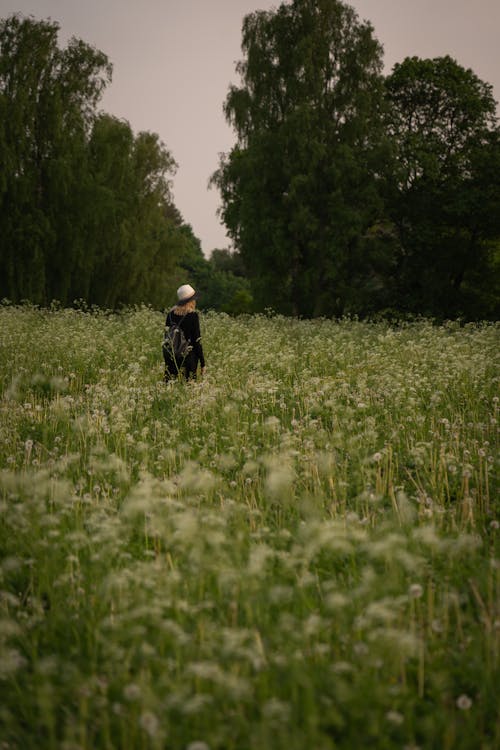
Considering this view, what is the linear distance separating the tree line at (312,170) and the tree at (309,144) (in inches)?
2.9

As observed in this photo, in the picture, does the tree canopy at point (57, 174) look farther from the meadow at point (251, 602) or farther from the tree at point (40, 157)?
the meadow at point (251, 602)

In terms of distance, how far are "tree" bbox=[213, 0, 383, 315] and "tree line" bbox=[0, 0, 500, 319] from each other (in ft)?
0.24

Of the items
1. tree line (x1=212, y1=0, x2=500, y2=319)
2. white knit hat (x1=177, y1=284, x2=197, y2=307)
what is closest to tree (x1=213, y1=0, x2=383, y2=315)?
tree line (x1=212, y1=0, x2=500, y2=319)

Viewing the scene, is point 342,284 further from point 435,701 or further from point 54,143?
point 435,701

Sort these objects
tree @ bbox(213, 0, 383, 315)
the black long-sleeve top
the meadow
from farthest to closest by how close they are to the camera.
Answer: tree @ bbox(213, 0, 383, 315)
the black long-sleeve top
the meadow

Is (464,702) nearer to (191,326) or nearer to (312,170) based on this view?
(191,326)

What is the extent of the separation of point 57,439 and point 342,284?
22.4 m

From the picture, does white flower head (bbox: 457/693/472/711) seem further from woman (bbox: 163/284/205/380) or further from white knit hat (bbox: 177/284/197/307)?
white knit hat (bbox: 177/284/197/307)

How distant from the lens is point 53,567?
3.19 metres

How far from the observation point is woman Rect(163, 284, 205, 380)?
8.96 m

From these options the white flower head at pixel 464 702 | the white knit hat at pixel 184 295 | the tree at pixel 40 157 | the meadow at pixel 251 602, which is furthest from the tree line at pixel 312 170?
the white flower head at pixel 464 702

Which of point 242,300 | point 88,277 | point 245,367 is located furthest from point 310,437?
point 242,300

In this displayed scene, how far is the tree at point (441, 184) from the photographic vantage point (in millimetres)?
25438

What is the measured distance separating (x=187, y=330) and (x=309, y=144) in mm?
19301
